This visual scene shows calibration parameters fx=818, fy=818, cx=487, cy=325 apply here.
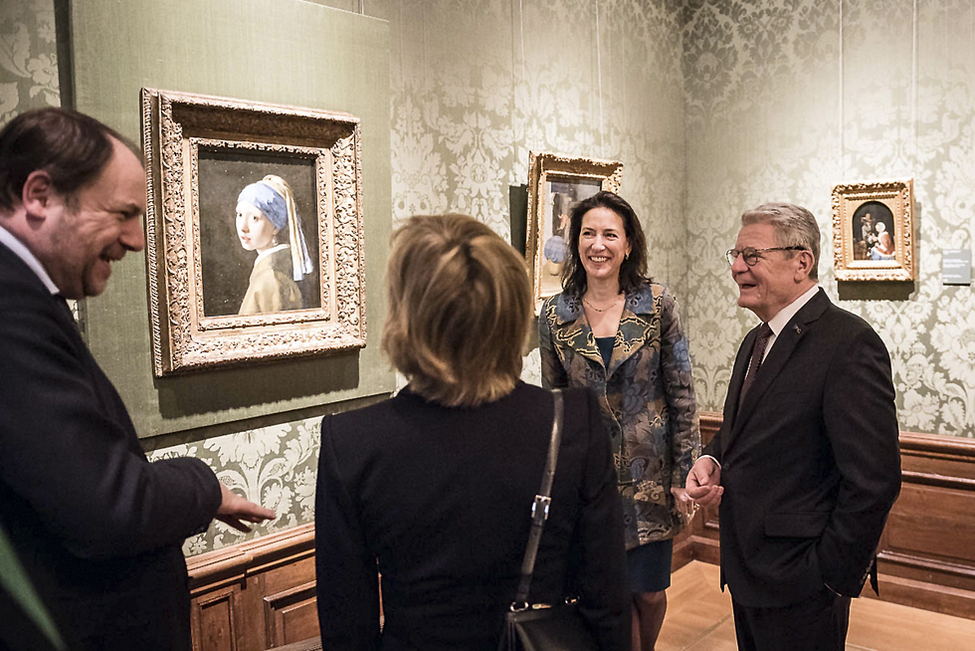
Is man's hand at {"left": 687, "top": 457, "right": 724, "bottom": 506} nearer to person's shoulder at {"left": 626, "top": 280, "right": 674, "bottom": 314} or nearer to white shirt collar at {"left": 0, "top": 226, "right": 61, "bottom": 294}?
person's shoulder at {"left": 626, "top": 280, "right": 674, "bottom": 314}

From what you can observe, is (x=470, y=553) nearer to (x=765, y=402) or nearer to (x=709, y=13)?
(x=765, y=402)

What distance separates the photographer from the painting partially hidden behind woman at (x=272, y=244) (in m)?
2.66

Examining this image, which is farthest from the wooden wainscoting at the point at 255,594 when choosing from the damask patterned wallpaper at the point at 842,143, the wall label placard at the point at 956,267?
the wall label placard at the point at 956,267

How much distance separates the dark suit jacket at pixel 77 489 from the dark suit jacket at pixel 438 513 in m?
0.30

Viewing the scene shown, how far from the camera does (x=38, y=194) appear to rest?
4.67 ft

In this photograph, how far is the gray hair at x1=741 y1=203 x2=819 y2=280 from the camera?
2.47 metres

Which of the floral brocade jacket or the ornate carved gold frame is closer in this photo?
the ornate carved gold frame

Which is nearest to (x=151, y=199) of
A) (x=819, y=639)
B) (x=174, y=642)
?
(x=174, y=642)

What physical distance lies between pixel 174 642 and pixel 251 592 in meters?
1.31

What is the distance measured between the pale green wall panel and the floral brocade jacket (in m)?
0.77

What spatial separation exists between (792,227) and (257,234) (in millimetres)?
1692

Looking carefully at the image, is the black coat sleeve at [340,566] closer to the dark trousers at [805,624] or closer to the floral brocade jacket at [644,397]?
the dark trousers at [805,624]

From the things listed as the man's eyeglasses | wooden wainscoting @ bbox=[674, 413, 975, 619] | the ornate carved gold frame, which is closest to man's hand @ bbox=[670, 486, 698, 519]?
the man's eyeglasses

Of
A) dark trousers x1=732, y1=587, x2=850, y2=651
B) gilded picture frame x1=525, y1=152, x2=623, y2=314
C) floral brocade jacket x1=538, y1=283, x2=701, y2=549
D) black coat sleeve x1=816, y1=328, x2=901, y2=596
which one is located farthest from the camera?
gilded picture frame x1=525, y1=152, x2=623, y2=314
